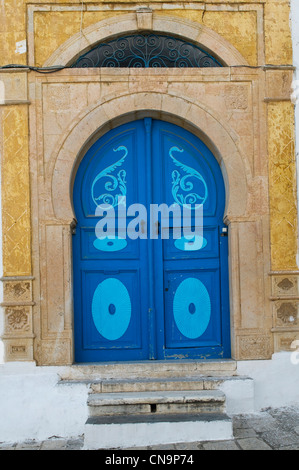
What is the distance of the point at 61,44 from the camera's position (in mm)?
5965

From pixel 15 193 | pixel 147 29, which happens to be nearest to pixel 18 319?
pixel 15 193

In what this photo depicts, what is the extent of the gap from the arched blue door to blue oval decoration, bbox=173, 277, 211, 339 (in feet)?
0.03

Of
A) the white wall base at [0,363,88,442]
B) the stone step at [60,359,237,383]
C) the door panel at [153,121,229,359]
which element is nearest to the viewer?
the white wall base at [0,363,88,442]

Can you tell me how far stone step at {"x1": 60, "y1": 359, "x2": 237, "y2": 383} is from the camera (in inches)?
225

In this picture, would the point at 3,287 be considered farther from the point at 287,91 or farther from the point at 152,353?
the point at 287,91

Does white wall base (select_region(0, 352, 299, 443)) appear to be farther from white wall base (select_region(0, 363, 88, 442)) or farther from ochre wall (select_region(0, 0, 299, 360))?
ochre wall (select_region(0, 0, 299, 360))

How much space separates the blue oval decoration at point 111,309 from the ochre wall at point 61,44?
28.2 inches

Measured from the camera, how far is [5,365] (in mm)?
5691

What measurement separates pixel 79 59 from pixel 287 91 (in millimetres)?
2225

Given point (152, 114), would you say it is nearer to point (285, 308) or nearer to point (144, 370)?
point (285, 308)

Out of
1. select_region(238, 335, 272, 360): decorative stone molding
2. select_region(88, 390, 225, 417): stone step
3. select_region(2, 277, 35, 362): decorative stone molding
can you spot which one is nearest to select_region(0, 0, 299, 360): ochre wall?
select_region(2, 277, 35, 362): decorative stone molding

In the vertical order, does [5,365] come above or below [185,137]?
below

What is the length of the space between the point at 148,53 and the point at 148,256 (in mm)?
2173

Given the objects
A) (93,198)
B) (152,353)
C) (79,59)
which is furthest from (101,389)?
(79,59)
